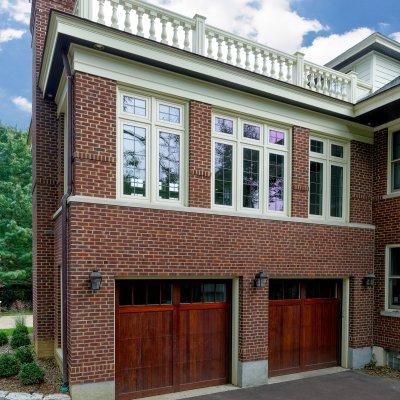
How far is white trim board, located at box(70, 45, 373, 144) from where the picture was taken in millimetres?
7555

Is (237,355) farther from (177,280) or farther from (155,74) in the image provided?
(155,74)

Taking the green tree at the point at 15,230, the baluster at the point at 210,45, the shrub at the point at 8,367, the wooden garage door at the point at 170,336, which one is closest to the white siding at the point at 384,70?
the baluster at the point at 210,45

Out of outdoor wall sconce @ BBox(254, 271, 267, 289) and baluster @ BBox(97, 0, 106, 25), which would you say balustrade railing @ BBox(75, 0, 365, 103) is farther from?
outdoor wall sconce @ BBox(254, 271, 267, 289)

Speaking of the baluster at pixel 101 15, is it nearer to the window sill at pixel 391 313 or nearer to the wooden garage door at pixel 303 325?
the wooden garage door at pixel 303 325

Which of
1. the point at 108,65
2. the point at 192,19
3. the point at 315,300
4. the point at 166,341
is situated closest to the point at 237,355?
the point at 166,341

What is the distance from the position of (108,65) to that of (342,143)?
6.55 metres

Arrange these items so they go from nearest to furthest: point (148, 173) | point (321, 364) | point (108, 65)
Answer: point (108, 65) → point (148, 173) → point (321, 364)

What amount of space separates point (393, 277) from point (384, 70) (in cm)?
657

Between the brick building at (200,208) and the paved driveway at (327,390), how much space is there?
522 mm

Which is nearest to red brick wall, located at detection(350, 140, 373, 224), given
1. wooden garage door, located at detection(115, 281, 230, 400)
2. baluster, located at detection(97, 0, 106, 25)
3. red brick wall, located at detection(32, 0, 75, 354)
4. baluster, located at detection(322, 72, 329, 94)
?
baluster, located at detection(322, 72, 329, 94)

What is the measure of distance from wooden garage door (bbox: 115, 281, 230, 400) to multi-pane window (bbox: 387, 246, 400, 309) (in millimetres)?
4722

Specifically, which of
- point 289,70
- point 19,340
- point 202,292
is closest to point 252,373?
point 202,292

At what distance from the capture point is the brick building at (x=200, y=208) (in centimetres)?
743

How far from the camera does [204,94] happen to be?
28.7 ft
